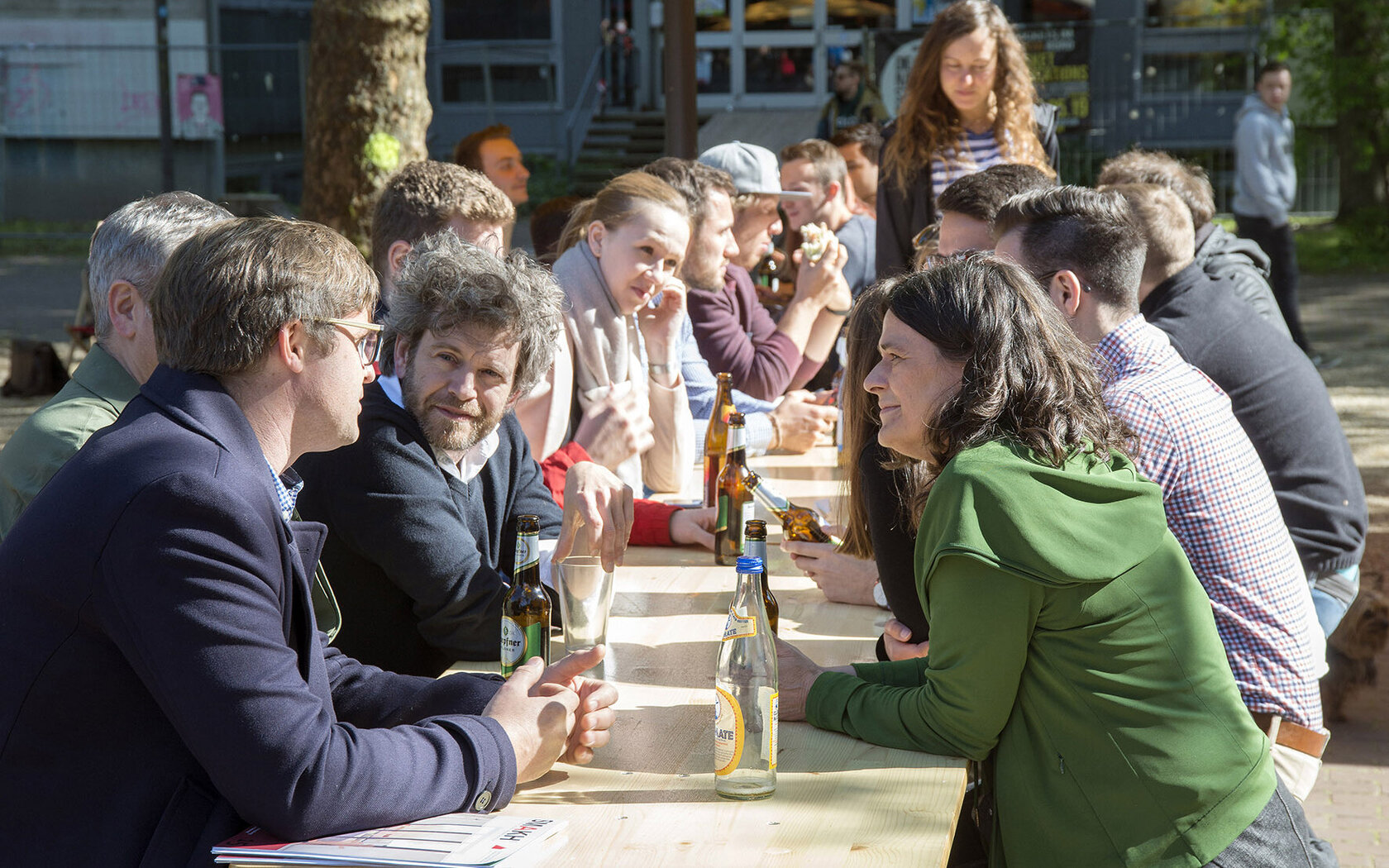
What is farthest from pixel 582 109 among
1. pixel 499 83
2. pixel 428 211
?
pixel 428 211

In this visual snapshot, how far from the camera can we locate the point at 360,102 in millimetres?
8055

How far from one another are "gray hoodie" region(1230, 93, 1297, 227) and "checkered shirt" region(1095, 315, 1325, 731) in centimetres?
882

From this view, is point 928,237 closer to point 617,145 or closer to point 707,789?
point 707,789

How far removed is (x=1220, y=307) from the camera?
12.7 feet

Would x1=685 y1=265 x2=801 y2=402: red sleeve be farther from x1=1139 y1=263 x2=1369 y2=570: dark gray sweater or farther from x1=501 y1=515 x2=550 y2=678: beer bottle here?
x1=501 y1=515 x2=550 y2=678: beer bottle

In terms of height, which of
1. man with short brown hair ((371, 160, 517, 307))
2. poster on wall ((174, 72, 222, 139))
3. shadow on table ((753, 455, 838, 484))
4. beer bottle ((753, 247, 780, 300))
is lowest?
shadow on table ((753, 455, 838, 484))

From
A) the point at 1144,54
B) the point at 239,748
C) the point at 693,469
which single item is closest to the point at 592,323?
the point at 693,469

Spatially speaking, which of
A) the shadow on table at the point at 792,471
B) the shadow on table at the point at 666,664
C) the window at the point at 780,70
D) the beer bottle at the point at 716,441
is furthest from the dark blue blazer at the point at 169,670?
the window at the point at 780,70

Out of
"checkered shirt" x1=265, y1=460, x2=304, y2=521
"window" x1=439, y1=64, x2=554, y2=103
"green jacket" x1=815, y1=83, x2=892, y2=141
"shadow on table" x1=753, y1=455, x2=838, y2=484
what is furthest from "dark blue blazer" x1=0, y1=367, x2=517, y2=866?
"window" x1=439, y1=64, x2=554, y2=103

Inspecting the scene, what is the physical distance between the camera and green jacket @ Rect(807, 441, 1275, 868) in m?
1.95

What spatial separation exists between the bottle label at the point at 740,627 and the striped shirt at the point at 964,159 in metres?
3.81

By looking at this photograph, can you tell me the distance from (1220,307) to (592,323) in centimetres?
186

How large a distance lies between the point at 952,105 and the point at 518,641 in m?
3.88

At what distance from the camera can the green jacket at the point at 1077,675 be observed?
195cm
